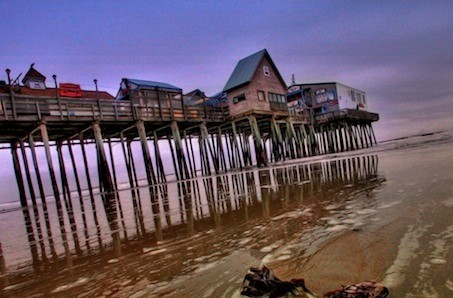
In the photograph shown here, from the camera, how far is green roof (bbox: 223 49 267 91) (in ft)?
90.4

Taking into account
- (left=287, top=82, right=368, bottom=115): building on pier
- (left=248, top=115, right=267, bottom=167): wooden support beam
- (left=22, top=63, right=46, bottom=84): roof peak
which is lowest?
(left=248, top=115, right=267, bottom=167): wooden support beam

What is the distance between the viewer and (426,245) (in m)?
2.83

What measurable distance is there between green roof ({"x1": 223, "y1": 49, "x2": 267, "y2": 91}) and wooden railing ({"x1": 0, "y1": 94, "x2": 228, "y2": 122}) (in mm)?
5846

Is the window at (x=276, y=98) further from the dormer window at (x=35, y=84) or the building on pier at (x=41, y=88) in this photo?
the dormer window at (x=35, y=84)

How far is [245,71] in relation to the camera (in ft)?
93.6

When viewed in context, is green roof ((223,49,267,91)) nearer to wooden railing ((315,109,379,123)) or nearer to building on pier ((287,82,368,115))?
building on pier ((287,82,368,115))

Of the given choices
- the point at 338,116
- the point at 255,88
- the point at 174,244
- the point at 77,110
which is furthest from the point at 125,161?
the point at 338,116

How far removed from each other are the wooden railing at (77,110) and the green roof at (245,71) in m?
5.85

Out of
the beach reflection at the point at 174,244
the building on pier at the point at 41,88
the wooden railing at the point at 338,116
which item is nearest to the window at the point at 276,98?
the wooden railing at the point at 338,116

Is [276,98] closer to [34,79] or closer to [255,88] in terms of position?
[255,88]

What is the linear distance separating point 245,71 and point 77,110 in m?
15.9

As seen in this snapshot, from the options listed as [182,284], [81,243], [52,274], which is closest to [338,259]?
[182,284]

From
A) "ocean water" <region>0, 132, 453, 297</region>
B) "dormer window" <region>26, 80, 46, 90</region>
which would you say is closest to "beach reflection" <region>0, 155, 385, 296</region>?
"ocean water" <region>0, 132, 453, 297</region>

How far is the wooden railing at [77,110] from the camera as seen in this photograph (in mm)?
16039
